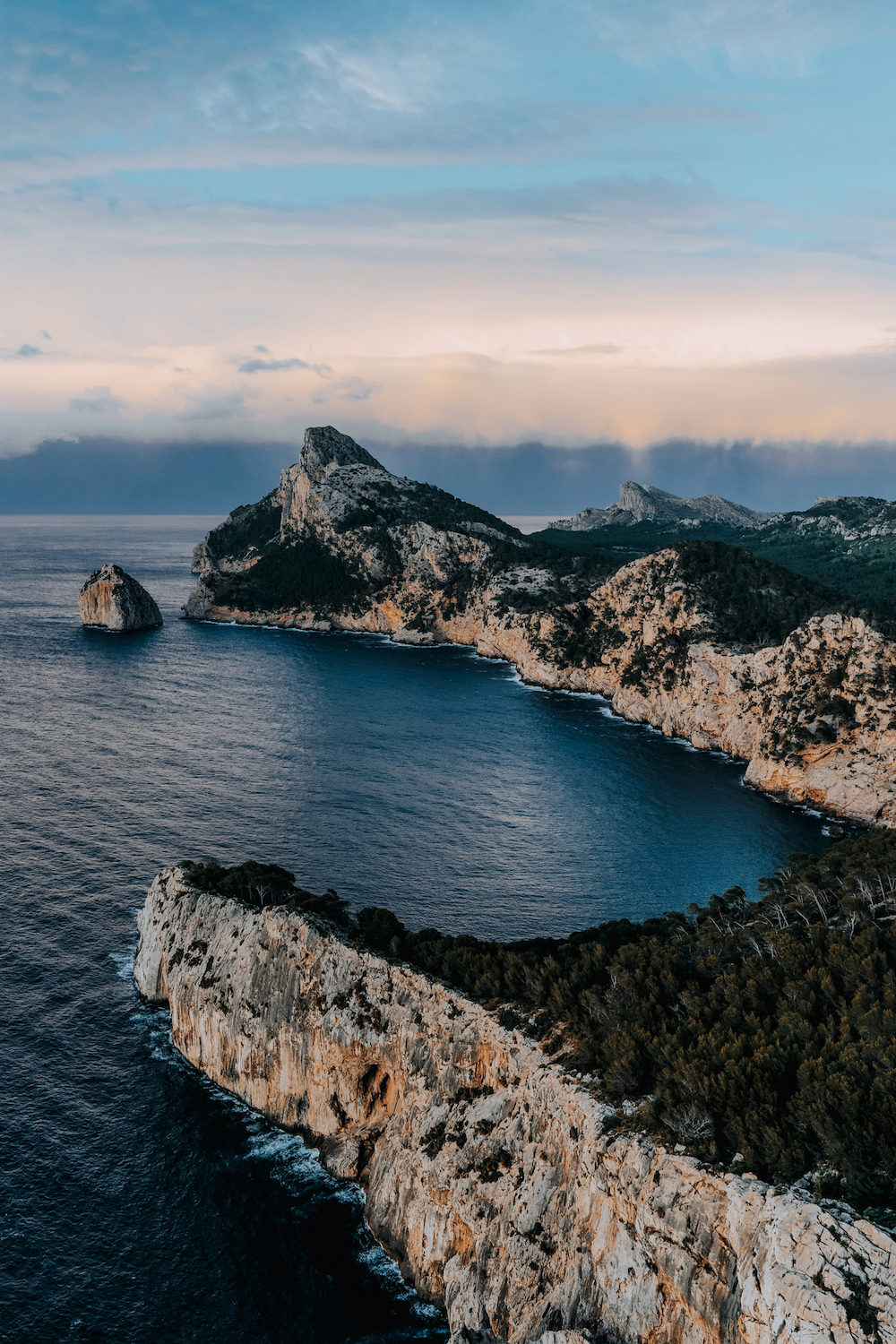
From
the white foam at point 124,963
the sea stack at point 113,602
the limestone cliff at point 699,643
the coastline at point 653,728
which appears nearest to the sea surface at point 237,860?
the white foam at point 124,963

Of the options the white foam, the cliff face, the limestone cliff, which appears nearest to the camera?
the cliff face

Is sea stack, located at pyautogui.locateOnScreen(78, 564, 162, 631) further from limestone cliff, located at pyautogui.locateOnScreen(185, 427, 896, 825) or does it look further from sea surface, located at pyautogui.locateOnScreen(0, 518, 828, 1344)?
limestone cliff, located at pyautogui.locateOnScreen(185, 427, 896, 825)

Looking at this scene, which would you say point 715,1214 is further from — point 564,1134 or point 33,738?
point 33,738

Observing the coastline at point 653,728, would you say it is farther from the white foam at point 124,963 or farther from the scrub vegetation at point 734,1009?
the white foam at point 124,963

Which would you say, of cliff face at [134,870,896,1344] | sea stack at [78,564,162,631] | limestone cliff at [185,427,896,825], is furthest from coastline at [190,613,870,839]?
cliff face at [134,870,896,1344]

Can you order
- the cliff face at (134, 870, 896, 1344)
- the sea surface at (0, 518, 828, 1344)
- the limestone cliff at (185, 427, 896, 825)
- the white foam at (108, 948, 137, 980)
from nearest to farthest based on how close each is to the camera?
1. the cliff face at (134, 870, 896, 1344)
2. the sea surface at (0, 518, 828, 1344)
3. the white foam at (108, 948, 137, 980)
4. the limestone cliff at (185, 427, 896, 825)

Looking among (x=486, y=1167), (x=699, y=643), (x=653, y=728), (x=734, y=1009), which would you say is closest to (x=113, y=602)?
(x=653, y=728)
